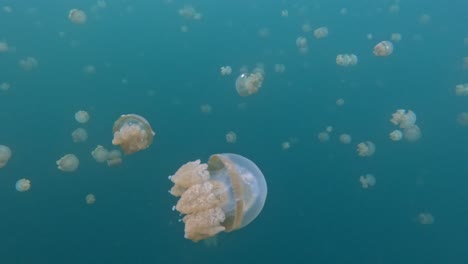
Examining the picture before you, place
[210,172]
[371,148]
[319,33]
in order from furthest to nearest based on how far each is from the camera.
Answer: [319,33]
[371,148]
[210,172]

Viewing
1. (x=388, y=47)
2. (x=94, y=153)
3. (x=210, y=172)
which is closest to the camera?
(x=210, y=172)

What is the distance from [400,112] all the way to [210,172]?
4.03 metres

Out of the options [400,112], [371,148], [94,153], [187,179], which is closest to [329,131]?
[371,148]

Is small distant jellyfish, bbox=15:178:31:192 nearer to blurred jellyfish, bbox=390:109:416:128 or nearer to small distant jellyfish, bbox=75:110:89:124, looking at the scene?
small distant jellyfish, bbox=75:110:89:124

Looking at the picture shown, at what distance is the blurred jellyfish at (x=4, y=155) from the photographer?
5.70m

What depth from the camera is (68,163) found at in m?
5.83

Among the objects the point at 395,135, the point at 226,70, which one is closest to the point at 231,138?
the point at 226,70

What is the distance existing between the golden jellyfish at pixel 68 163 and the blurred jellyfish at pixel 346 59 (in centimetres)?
508

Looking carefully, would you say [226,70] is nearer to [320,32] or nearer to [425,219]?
[320,32]

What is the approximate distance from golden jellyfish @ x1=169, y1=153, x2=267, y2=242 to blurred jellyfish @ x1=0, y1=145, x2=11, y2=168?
2.86 m

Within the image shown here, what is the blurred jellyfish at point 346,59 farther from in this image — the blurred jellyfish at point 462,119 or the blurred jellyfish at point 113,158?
the blurred jellyfish at point 113,158

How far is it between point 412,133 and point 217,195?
13.7 feet

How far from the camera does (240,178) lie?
14.2 feet

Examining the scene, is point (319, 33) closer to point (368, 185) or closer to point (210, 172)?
point (368, 185)
